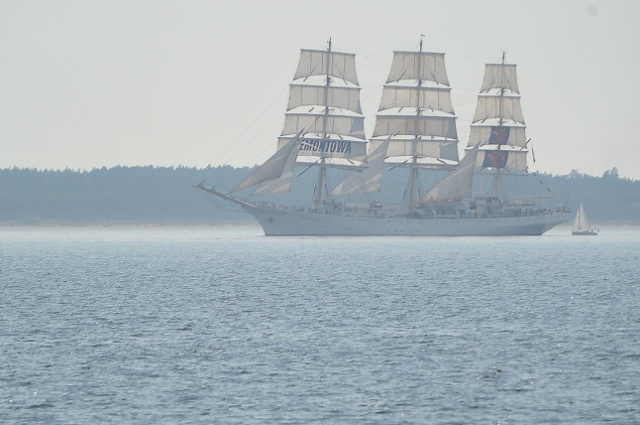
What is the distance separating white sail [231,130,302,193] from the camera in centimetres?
13888

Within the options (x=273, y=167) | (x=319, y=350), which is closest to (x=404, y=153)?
(x=273, y=167)

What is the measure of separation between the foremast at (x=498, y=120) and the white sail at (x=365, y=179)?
566 inches

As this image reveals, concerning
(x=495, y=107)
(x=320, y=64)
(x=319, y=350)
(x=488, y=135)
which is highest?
(x=320, y=64)

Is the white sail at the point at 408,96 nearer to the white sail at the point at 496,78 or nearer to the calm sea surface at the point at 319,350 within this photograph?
the white sail at the point at 496,78

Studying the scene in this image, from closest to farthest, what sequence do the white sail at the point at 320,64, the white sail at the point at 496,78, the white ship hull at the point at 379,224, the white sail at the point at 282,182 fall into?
the white sail at the point at 282,182
the white sail at the point at 320,64
the white ship hull at the point at 379,224
the white sail at the point at 496,78

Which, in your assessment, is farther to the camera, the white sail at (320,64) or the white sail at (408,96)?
the white sail at (408,96)

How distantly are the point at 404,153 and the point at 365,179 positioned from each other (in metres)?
8.77

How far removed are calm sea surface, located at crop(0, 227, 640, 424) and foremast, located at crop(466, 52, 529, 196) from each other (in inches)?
3293

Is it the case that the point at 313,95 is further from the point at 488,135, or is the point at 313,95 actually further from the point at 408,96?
the point at 488,135

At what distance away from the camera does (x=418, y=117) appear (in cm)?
15888

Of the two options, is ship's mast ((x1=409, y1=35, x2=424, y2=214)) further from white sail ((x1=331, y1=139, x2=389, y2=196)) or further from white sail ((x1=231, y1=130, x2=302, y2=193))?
white sail ((x1=231, y1=130, x2=302, y2=193))

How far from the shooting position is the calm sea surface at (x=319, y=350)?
3097 cm

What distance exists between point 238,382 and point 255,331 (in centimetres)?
1219

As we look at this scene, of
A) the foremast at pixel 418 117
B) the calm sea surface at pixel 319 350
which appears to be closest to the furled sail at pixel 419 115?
the foremast at pixel 418 117
